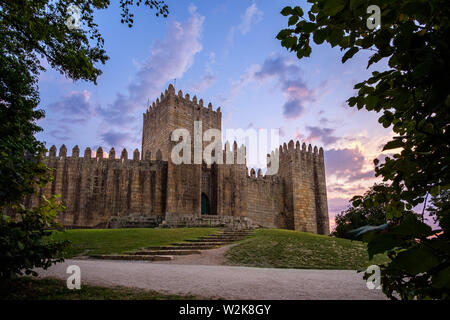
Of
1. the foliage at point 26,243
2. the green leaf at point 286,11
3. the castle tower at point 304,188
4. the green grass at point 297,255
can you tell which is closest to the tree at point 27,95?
the foliage at point 26,243

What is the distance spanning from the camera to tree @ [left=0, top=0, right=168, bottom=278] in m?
4.15

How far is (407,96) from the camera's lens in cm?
121

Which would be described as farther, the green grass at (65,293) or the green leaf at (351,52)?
the green grass at (65,293)

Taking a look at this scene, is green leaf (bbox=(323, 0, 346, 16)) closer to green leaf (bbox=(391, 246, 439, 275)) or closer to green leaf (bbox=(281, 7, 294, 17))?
green leaf (bbox=(281, 7, 294, 17))

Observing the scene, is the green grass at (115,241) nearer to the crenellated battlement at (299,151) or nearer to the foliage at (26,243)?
the foliage at (26,243)

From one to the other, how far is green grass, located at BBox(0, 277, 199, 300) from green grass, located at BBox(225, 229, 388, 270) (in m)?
6.26

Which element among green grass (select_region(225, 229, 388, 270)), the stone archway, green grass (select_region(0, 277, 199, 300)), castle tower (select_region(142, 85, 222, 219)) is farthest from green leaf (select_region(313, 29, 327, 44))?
the stone archway

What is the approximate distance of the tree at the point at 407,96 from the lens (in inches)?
33.8

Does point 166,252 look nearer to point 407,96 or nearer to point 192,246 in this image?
point 192,246

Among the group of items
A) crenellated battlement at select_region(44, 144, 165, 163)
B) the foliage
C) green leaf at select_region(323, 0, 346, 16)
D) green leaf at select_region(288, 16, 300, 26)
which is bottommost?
the foliage

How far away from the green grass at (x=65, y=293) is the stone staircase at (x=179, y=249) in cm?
602

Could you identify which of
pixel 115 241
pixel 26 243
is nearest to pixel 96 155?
pixel 115 241
